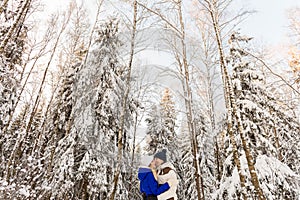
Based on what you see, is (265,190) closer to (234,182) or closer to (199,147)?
(234,182)

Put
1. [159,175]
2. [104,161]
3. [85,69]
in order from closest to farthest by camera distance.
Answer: [159,175], [104,161], [85,69]

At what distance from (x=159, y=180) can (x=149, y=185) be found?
0.15 m

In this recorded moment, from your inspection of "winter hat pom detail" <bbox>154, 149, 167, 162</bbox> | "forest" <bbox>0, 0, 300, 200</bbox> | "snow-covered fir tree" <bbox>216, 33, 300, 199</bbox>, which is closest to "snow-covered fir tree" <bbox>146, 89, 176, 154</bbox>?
"forest" <bbox>0, 0, 300, 200</bbox>

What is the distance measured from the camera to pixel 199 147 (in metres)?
15.1

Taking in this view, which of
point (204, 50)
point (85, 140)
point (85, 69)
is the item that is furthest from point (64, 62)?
point (204, 50)

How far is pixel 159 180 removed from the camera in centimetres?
314

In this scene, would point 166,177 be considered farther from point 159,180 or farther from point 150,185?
point 150,185

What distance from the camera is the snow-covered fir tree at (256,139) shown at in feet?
22.8

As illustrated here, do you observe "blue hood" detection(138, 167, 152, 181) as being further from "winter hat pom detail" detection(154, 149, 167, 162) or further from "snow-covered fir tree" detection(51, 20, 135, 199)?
"snow-covered fir tree" detection(51, 20, 135, 199)

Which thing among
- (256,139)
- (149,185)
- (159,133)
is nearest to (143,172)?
(149,185)

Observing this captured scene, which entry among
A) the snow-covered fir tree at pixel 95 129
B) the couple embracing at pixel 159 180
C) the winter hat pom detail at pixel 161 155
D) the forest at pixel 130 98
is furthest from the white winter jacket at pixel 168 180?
the snow-covered fir tree at pixel 95 129

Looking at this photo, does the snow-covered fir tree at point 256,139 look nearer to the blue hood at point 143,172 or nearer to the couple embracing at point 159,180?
the couple embracing at point 159,180

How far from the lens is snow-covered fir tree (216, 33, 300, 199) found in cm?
694

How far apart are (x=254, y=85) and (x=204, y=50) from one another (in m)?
2.86
